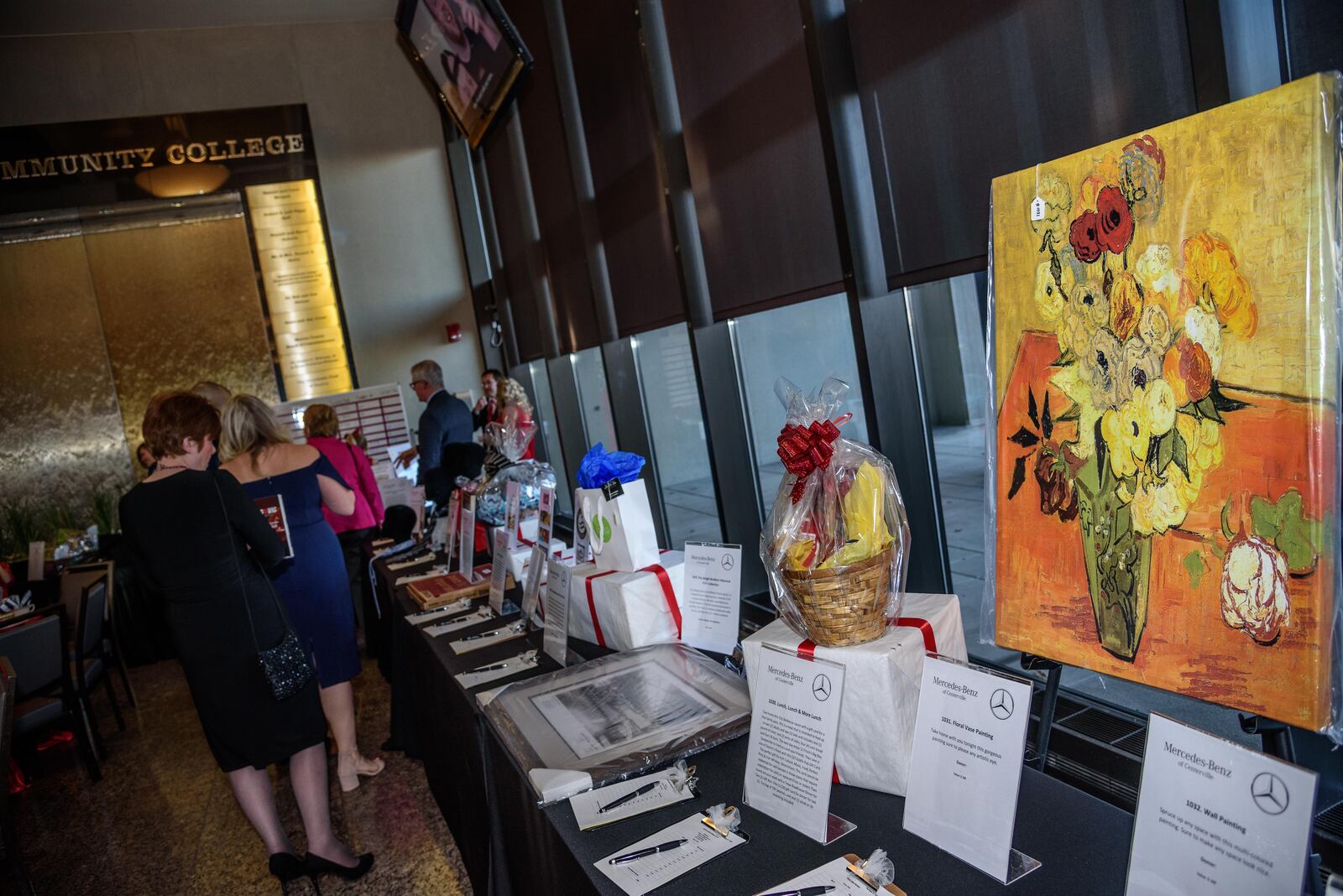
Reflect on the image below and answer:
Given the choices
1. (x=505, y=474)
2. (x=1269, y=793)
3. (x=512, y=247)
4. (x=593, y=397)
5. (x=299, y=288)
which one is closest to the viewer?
(x=1269, y=793)

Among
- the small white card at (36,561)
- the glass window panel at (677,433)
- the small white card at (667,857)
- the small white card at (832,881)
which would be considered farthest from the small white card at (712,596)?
the small white card at (36,561)

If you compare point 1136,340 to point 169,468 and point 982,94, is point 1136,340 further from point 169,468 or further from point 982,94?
point 169,468

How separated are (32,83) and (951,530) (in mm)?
7717

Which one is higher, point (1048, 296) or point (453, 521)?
point (1048, 296)

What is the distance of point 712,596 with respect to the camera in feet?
6.09

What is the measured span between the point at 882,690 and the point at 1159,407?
0.53m

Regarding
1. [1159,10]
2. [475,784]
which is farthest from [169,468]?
[1159,10]

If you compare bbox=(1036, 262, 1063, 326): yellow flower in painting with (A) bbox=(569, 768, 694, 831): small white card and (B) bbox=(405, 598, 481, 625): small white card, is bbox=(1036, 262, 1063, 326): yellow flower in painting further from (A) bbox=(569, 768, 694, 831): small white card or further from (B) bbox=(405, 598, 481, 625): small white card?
(B) bbox=(405, 598, 481, 625): small white card

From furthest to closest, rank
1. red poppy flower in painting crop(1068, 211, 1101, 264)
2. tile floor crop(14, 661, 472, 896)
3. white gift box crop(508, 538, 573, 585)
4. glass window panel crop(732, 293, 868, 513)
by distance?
glass window panel crop(732, 293, 868, 513) → tile floor crop(14, 661, 472, 896) → white gift box crop(508, 538, 573, 585) → red poppy flower in painting crop(1068, 211, 1101, 264)

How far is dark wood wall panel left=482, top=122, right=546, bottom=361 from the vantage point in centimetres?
703

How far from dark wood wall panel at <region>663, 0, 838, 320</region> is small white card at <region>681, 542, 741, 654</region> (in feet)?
5.22

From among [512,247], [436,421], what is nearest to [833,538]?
[436,421]

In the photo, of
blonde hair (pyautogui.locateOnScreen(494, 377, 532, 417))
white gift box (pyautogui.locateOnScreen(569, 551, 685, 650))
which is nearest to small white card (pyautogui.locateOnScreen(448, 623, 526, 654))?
white gift box (pyautogui.locateOnScreen(569, 551, 685, 650))

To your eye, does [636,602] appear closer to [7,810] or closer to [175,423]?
[175,423]
